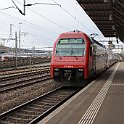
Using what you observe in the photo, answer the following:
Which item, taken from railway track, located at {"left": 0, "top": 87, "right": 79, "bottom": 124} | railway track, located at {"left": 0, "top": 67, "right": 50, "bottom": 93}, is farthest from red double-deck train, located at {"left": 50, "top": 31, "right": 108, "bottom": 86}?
railway track, located at {"left": 0, "top": 87, "right": 79, "bottom": 124}

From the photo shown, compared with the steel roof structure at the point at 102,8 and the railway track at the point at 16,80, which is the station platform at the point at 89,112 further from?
the steel roof structure at the point at 102,8

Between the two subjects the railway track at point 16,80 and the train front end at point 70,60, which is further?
the railway track at point 16,80

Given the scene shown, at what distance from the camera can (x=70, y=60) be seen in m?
17.5

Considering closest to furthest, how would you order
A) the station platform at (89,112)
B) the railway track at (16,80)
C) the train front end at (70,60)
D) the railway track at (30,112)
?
the station platform at (89,112), the railway track at (30,112), the train front end at (70,60), the railway track at (16,80)

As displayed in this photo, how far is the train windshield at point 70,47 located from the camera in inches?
703

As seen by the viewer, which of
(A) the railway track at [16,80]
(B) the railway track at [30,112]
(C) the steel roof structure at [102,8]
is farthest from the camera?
(C) the steel roof structure at [102,8]

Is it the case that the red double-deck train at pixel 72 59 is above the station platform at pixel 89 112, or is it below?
above

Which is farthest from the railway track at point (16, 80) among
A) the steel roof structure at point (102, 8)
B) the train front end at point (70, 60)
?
the steel roof structure at point (102, 8)

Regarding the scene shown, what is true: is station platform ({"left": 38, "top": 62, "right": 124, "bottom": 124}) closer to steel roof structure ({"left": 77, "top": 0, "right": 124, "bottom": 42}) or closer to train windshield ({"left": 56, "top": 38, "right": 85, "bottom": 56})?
train windshield ({"left": 56, "top": 38, "right": 85, "bottom": 56})

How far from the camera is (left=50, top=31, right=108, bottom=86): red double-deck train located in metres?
17.2

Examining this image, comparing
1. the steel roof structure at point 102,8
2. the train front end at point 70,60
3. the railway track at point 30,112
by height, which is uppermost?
the steel roof structure at point 102,8

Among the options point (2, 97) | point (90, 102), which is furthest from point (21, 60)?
point (90, 102)

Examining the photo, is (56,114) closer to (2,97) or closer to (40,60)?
(2,97)

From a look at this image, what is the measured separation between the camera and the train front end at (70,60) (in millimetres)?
17200
